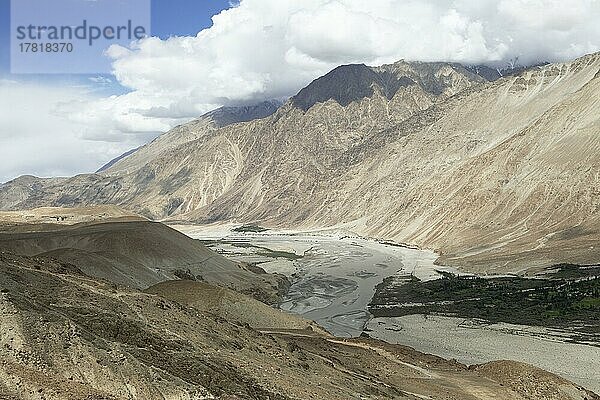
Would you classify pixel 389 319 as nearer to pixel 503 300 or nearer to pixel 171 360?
pixel 503 300

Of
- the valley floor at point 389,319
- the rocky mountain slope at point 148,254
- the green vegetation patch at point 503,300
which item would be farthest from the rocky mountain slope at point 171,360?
the rocky mountain slope at point 148,254

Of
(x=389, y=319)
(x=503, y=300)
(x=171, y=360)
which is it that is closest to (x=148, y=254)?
(x=389, y=319)

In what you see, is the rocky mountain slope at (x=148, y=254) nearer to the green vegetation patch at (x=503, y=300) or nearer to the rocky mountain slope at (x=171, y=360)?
the green vegetation patch at (x=503, y=300)

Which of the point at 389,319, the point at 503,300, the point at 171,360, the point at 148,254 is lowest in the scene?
the point at 389,319

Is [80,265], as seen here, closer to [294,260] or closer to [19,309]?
[19,309]

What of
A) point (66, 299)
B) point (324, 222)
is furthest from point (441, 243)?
point (66, 299)
